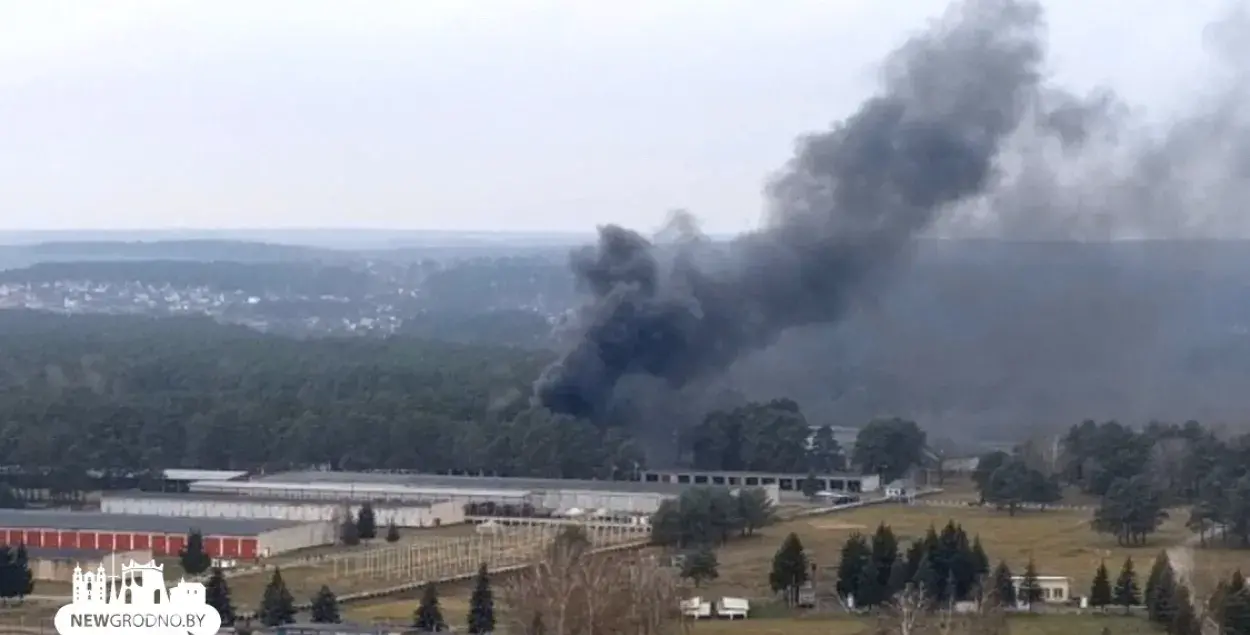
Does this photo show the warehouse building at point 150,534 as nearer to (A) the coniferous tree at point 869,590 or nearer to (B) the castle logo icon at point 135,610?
(A) the coniferous tree at point 869,590

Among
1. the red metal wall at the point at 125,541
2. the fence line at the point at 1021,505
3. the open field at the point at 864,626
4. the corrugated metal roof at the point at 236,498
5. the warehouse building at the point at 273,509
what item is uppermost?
the fence line at the point at 1021,505

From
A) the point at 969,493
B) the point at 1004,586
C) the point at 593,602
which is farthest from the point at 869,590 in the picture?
the point at 969,493

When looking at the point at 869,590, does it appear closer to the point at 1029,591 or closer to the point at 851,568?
the point at 851,568

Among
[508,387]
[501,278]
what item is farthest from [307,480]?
[501,278]

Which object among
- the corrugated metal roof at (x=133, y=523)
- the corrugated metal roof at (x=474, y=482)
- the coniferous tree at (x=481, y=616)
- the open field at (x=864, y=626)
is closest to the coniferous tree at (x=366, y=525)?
the corrugated metal roof at (x=133, y=523)

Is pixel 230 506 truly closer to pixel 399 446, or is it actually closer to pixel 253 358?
pixel 399 446

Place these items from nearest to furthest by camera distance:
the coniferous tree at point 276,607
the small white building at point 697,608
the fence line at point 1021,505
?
the coniferous tree at point 276,607 → the small white building at point 697,608 → the fence line at point 1021,505
